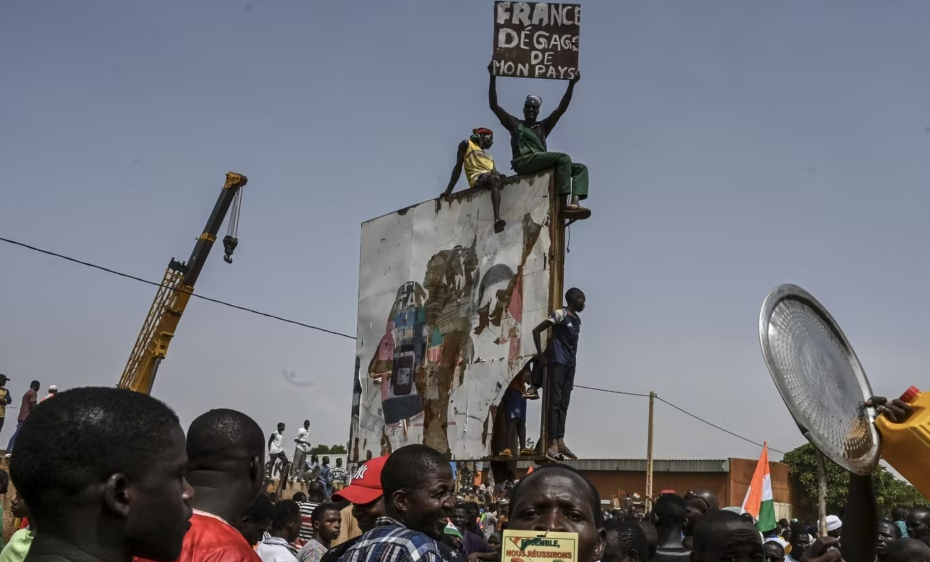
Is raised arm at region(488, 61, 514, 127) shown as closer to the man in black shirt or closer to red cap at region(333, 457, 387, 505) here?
the man in black shirt

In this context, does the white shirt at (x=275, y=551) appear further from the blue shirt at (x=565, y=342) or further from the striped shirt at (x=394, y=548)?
the blue shirt at (x=565, y=342)

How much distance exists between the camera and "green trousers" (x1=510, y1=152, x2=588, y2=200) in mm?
9406

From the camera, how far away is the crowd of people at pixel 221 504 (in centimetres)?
174

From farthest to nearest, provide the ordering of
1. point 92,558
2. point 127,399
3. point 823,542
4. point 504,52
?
point 504,52
point 823,542
point 127,399
point 92,558

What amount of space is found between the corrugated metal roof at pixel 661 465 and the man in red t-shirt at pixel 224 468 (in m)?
32.0

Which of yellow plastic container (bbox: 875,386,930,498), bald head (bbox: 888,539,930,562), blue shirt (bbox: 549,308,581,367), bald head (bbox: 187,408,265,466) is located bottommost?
bald head (bbox: 888,539,930,562)

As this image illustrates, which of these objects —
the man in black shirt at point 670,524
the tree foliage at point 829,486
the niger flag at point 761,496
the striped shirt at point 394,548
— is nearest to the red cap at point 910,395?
the striped shirt at point 394,548

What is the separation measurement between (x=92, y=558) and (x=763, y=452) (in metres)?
10.6

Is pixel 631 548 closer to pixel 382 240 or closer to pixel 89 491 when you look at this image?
pixel 89 491

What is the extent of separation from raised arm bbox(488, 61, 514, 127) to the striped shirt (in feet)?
25.1

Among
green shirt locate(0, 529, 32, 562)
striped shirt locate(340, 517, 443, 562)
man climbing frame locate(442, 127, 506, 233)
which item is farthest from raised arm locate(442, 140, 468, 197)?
striped shirt locate(340, 517, 443, 562)

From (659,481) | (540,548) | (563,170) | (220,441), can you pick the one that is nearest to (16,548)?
(220,441)

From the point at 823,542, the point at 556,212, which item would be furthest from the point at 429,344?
the point at 823,542

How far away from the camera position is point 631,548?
476cm
